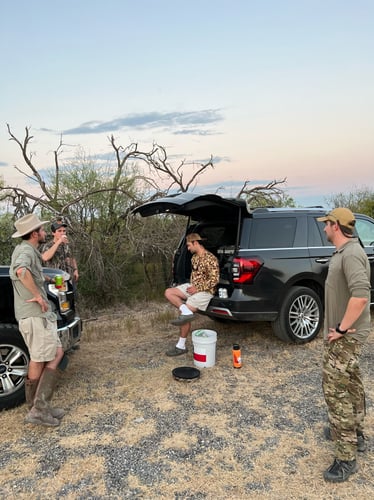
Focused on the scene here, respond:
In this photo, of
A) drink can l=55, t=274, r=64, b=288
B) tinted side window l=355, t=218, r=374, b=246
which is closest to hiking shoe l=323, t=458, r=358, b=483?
drink can l=55, t=274, r=64, b=288

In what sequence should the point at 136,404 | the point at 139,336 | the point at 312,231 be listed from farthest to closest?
the point at 139,336 → the point at 312,231 → the point at 136,404

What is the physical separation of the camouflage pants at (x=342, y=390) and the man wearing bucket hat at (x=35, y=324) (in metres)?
2.33

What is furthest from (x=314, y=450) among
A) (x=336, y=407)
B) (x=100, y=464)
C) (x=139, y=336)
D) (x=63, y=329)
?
(x=139, y=336)

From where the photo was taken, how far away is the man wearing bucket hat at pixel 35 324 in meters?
3.64

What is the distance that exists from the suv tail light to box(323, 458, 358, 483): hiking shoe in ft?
8.51

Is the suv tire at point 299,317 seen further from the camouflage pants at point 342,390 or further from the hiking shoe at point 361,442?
the camouflage pants at point 342,390

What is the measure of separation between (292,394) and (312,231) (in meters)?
2.52

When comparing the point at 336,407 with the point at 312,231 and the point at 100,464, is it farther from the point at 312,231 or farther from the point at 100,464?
the point at 312,231

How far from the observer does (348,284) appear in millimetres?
2799

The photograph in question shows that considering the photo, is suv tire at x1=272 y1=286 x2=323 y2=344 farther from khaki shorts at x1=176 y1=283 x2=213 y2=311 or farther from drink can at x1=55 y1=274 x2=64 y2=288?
drink can at x1=55 y1=274 x2=64 y2=288

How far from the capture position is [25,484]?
2930 mm

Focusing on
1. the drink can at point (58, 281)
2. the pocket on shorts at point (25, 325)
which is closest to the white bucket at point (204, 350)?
the drink can at point (58, 281)

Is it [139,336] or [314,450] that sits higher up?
[314,450]

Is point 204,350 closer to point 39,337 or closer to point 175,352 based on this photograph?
point 175,352
